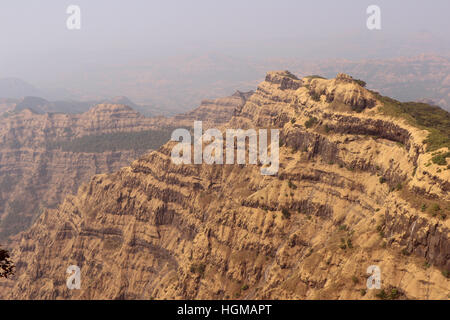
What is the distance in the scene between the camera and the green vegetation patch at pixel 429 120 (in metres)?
→ 79.2

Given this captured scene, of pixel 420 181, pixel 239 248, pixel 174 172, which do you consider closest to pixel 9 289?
pixel 174 172

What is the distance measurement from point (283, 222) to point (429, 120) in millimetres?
60262

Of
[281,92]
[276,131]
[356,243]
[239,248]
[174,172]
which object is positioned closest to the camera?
[356,243]

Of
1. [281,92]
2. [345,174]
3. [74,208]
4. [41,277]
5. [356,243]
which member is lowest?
[41,277]

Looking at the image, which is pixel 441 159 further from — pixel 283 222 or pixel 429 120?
pixel 429 120

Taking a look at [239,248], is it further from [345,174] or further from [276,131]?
[276,131]

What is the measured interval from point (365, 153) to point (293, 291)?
134ft

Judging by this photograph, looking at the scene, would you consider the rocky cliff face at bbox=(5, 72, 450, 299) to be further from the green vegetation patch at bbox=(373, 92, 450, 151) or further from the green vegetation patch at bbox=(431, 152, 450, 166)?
the green vegetation patch at bbox=(373, 92, 450, 151)

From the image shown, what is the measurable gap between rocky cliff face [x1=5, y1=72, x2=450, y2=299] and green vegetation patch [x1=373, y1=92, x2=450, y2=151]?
2.71 meters

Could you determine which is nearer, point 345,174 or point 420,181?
point 420,181

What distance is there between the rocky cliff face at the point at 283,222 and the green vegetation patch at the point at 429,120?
8.89 feet

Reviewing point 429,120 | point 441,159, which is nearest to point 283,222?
point 441,159

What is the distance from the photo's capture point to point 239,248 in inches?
4254

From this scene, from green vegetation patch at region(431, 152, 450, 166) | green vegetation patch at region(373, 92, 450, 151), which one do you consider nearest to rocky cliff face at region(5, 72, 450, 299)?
green vegetation patch at region(431, 152, 450, 166)
